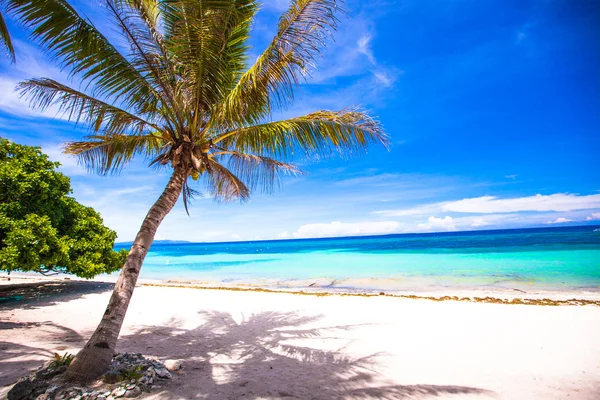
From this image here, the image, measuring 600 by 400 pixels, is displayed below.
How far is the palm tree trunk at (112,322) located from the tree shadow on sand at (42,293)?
6.75 meters

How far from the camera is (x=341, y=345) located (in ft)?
17.5

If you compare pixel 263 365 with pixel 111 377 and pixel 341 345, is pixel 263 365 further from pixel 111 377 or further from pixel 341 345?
pixel 111 377

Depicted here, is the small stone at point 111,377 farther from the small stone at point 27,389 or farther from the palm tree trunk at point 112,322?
the small stone at point 27,389

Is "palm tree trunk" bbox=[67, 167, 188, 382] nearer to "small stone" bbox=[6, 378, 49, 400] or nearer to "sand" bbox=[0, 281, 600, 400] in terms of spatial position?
"small stone" bbox=[6, 378, 49, 400]

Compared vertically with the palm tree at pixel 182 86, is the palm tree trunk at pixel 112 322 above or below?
below

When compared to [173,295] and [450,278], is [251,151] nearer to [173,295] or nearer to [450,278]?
[173,295]

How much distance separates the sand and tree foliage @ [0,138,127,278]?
4.22ft

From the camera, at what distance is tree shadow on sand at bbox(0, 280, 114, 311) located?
830 cm

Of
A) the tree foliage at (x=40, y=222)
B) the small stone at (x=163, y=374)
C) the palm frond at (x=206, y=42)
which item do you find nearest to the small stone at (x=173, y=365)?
the small stone at (x=163, y=374)

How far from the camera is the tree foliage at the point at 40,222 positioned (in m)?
7.26

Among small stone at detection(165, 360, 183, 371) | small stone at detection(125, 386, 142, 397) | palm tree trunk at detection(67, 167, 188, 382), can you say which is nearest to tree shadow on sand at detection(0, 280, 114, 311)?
small stone at detection(165, 360, 183, 371)

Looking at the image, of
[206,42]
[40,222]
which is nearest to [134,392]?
[206,42]

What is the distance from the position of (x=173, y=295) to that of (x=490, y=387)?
9684 millimetres

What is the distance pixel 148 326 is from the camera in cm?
664
